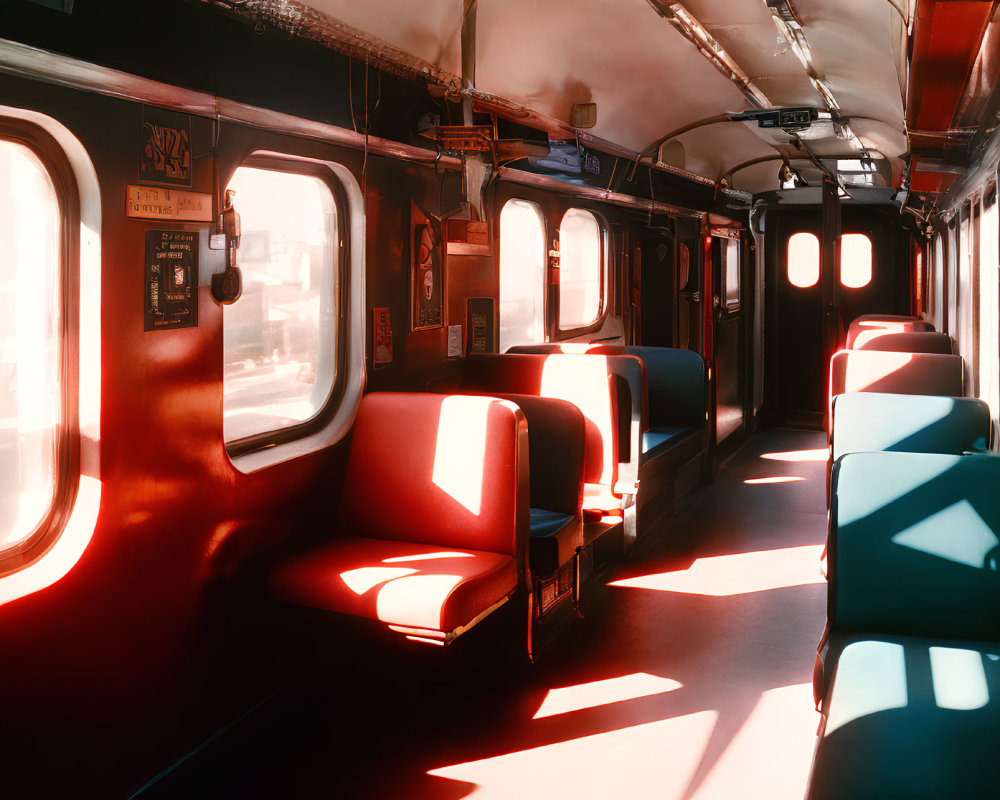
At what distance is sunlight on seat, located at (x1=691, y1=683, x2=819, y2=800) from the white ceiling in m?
2.33

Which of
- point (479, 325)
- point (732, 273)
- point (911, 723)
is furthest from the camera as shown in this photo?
point (732, 273)

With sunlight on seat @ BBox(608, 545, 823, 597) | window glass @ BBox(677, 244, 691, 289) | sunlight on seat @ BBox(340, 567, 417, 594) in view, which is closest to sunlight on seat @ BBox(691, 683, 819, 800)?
sunlight on seat @ BBox(340, 567, 417, 594)

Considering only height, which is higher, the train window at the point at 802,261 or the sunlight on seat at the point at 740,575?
the train window at the point at 802,261

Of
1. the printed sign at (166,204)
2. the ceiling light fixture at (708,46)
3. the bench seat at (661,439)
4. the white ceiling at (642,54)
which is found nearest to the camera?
the printed sign at (166,204)

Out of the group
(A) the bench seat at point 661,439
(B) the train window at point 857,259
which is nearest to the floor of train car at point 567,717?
(A) the bench seat at point 661,439

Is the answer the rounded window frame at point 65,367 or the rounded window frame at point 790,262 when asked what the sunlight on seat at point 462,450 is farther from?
the rounded window frame at point 790,262

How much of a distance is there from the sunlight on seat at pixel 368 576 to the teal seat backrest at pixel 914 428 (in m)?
1.66

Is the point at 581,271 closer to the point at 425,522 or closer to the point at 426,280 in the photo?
the point at 426,280

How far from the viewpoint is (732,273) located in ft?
29.7

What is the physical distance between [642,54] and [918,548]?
356 centimetres

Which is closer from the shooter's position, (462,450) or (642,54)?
(462,450)

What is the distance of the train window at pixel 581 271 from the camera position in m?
6.24

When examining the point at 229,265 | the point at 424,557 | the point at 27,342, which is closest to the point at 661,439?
the point at 424,557

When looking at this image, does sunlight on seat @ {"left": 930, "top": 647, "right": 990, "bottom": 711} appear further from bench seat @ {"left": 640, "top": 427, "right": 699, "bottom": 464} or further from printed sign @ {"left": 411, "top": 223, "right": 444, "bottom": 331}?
bench seat @ {"left": 640, "top": 427, "right": 699, "bottom": 464}
